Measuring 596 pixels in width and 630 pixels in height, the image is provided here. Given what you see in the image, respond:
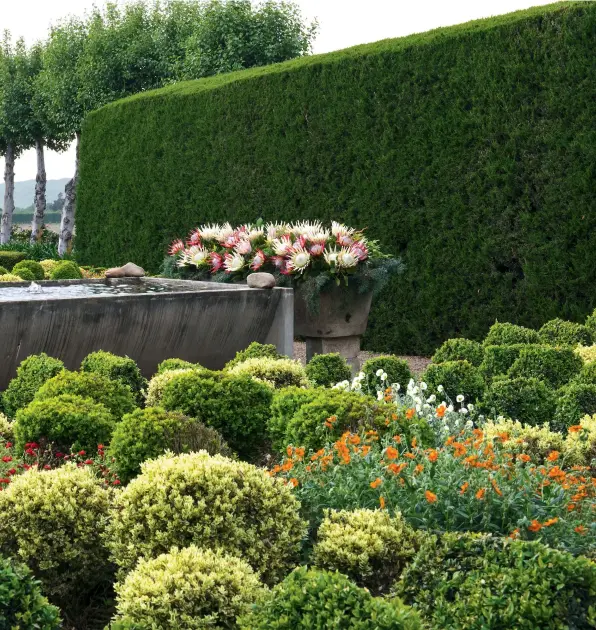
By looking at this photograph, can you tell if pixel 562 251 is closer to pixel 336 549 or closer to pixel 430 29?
pixel 430 29

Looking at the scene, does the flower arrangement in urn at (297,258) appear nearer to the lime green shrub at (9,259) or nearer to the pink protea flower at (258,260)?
the pink protea flower at (258,260)

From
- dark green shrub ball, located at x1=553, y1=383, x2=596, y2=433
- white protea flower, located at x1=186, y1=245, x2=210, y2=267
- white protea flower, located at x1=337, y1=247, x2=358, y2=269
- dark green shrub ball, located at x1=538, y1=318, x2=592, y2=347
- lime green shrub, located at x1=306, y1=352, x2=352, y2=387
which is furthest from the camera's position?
white protea flower, located at x1=186, y1=245, x2=210, y2=267

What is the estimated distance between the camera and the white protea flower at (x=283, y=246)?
24.9 ft

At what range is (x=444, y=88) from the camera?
31.9 feet

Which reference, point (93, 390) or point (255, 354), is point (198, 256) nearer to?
point (255, 354)

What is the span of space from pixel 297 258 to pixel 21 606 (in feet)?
16.8

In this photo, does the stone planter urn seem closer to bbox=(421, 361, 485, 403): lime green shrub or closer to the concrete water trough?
the concrete water trough

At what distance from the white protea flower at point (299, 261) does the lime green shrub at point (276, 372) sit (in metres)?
1.84

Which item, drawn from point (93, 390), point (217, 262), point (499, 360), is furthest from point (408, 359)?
point (93, 390)

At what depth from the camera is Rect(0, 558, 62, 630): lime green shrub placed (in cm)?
242

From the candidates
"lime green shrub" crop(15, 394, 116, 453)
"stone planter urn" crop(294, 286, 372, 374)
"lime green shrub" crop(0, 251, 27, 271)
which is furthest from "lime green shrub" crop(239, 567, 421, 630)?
"lime green shrub" crop(0, 251, 27, 271)

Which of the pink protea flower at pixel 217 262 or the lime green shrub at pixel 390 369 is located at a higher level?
the pink protea flower at pixel 217 262

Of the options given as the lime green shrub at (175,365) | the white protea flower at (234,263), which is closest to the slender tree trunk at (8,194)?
the white protea flower at (234,263)

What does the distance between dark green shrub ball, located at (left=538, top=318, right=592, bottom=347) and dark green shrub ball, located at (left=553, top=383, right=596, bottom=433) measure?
1.96 meters
